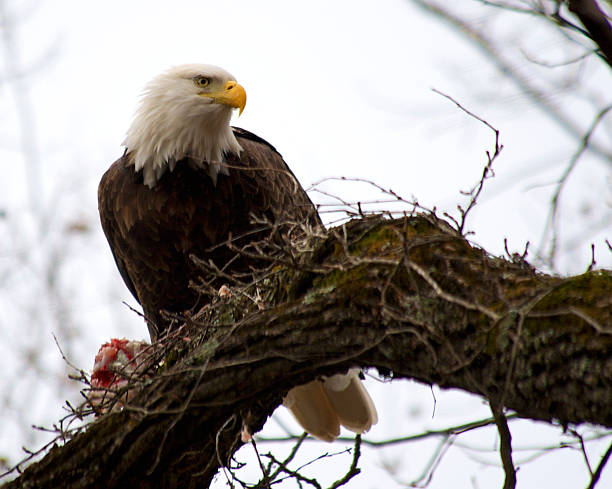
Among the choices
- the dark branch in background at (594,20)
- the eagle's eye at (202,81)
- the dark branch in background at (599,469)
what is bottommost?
the dark branch in background at (599,469)

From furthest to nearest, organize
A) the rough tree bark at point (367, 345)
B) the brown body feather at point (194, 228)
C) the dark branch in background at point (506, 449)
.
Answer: the brown body feather at point (194, 228) < the dark branch in background at point (506, 449) < the rough tree bark at point (367, 345)

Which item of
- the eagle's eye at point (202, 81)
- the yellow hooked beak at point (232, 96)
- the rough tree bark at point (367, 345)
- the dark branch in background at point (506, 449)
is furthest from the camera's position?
the eagle's eye at point (202, 81)

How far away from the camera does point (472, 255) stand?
208 cm

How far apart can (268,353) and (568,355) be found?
949 millimetres

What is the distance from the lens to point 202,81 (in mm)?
4488

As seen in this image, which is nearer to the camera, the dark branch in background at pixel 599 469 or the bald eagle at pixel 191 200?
the dark branch in background at pixel 599 469

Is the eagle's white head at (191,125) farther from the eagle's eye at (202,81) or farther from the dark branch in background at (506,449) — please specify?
the dark branch in background at (506,449)

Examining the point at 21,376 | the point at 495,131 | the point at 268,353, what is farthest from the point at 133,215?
the point at 21,376

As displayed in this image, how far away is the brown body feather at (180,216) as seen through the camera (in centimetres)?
427

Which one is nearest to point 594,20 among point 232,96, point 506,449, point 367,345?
point 367,345

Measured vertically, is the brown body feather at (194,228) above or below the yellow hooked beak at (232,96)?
below

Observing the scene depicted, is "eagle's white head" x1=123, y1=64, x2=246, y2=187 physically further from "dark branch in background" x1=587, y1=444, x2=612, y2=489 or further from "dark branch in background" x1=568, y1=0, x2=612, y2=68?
"dark branch in background" x1=587, y1=444, x2=612, y2=489

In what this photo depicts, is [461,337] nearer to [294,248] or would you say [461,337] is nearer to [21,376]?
[294,248]

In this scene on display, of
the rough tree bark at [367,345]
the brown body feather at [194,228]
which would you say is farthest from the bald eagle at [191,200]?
the rough tree bark at [367,345]
